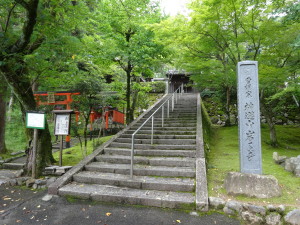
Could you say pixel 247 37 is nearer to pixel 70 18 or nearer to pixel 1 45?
pixel 70 18

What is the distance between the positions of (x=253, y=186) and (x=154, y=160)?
265 centimetres

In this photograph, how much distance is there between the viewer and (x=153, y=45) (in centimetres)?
883

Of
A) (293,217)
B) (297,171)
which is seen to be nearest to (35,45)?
(293,217)

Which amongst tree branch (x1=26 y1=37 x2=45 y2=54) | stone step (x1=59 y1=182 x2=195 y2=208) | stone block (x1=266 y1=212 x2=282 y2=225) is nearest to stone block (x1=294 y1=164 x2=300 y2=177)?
stone block (x1=266 y1=212 x2=282 y2=225)

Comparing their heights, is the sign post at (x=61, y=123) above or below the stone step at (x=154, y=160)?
Result: above

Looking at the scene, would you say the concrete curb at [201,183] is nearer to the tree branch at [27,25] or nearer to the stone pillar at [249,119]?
the stone pillar at [249,119]

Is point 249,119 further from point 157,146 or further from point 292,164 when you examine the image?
point 157,146

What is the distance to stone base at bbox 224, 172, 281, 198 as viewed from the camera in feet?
13.3

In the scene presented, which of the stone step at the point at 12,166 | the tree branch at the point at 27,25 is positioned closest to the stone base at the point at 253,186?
the tree branch at the point at 27,25

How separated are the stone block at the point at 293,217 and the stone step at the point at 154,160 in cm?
245

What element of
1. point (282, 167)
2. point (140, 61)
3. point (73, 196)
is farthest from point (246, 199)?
point (140, 61)

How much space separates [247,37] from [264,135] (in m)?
5.40

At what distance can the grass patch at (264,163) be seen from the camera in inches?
159

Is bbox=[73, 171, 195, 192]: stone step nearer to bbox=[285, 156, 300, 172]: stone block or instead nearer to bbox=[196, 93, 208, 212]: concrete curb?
bbox=[196, 93, 208, 212]: concrete curb
